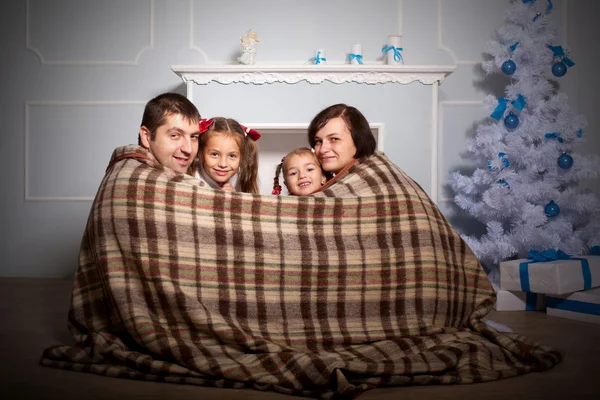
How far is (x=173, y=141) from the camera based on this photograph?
242cm

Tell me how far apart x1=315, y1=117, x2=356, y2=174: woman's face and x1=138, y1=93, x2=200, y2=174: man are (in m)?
0.56

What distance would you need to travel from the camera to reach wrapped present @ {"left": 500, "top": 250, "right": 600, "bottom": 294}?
119 inches

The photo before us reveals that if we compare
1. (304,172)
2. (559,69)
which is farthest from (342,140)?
(559,69)

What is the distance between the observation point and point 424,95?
4.08m

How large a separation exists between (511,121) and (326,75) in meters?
1.18

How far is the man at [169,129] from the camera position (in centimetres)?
241

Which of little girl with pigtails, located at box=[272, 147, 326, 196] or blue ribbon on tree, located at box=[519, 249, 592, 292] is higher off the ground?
little girl with pigtails, located at box=[272, 147, 326, 196]

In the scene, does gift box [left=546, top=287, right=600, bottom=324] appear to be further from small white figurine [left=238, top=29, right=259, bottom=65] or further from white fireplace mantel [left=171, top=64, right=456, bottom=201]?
small white figurine [left=238, top=29, right=259, bottom=65]

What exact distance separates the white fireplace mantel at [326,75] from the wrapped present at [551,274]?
0.93 metres

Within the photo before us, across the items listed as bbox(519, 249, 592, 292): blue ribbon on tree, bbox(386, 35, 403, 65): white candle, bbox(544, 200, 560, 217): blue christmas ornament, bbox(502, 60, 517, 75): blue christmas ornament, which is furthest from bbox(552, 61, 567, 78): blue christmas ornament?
bbox(519, 249, 592, 292): blue ribbon on tree

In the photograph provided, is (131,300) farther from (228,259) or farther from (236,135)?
(236,135)

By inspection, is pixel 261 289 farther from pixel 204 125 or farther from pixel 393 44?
pixel 393 44

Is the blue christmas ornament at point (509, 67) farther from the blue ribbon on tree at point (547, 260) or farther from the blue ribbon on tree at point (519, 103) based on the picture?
the blue ribbon on tree at point (547, 260)

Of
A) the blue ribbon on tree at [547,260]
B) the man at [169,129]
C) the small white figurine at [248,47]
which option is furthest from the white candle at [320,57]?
the man at [169,129]
